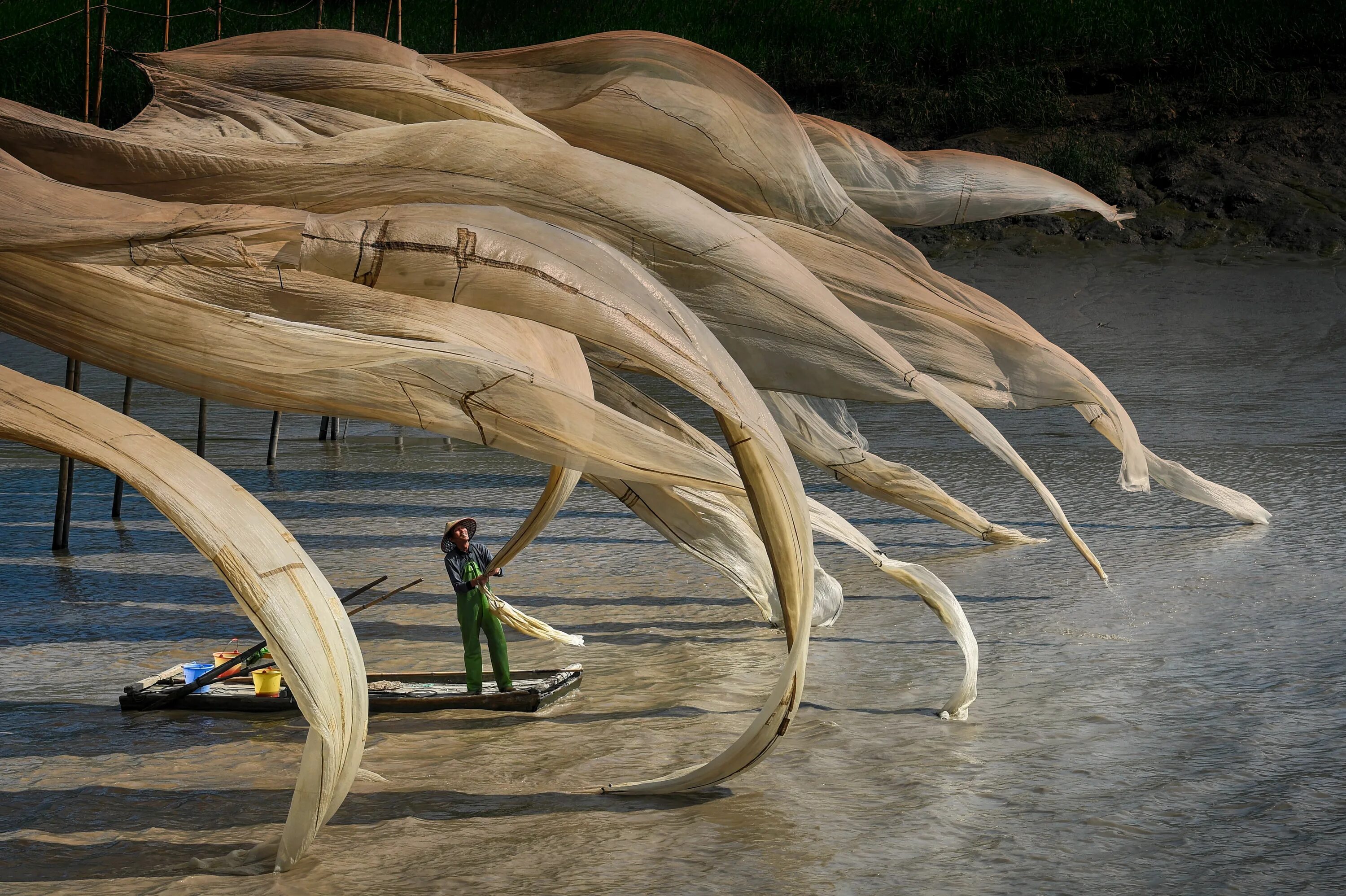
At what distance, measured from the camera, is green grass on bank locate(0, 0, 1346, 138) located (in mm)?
17312

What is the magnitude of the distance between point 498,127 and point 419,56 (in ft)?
2.09

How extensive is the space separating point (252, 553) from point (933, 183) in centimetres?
246

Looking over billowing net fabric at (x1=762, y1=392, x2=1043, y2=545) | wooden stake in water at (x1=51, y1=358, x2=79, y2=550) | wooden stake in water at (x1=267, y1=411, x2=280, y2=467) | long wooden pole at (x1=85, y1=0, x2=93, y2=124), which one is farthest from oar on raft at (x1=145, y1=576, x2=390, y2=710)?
wooden stake in water at (x1=267, y1=411, x2=280, y2=467)

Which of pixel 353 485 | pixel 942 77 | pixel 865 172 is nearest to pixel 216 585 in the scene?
pixel 353 485

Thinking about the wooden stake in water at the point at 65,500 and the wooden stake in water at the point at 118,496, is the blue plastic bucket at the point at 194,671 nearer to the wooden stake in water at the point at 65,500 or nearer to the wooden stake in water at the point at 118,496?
the wooden stake in water at the point at 65,500

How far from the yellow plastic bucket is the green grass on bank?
543 inches

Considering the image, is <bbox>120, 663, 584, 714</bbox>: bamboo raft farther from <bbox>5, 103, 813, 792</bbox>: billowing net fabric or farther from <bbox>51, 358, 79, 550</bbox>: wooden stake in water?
<bbox>51, 358, 79, 550</bbox>: wooden stake in water

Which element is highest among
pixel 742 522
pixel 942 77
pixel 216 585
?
pixel 942 77

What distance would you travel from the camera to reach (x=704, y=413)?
12.3m

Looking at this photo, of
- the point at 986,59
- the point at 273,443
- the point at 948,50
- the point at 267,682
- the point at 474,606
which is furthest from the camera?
the point at 948,50

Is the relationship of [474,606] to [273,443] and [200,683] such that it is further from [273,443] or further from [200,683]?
[273,443]

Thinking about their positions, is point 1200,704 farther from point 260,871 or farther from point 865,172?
point 260,871

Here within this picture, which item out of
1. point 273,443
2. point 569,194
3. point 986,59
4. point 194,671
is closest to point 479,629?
point 194,671

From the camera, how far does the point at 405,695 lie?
15.6 ft
